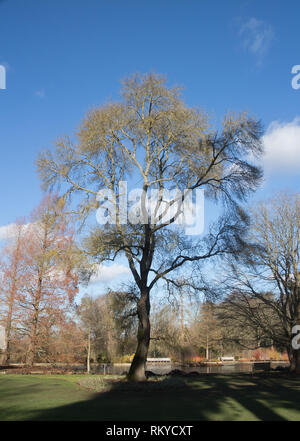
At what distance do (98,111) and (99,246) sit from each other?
6293 millimetres

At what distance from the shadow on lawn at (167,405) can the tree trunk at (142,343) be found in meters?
1.72

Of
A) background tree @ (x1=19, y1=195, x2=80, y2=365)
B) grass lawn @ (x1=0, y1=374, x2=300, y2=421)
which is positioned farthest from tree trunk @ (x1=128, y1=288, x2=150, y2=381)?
background tree @ (x1=19, y1=195, x2=80, y2=365)

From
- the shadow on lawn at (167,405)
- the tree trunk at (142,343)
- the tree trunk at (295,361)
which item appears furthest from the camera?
the tree trunk at (295,361)

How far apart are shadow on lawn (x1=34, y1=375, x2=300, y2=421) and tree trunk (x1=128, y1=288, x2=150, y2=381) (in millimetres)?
1719

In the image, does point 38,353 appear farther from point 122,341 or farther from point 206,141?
point 206,141

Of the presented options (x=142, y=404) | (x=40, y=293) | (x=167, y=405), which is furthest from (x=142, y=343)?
(x=40, y=293)

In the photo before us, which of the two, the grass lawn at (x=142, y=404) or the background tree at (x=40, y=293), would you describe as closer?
the grass lawn at (x=142, y=404)

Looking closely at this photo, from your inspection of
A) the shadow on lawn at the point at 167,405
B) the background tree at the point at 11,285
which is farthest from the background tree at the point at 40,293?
the shadow on lawn at the point at 167,405

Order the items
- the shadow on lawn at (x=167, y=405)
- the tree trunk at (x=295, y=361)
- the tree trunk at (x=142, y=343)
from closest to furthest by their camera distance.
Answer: the shadow on lawn at (x=167, y=405), the tree trunk at (x=142, y=343), the tree trunk at (x=295, y=361)

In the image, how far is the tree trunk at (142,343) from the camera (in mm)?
15055

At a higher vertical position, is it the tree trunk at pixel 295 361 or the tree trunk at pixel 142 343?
the tree trunk at pixel 142 343

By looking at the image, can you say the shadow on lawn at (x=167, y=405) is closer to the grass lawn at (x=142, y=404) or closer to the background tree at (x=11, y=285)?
the grass lawn at (x=142, y=404)

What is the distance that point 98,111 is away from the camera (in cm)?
1658
